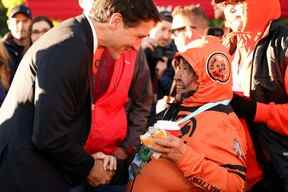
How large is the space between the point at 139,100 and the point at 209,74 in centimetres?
117

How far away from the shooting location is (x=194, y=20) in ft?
17.5

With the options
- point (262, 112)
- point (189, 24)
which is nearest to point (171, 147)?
point (262, 112)

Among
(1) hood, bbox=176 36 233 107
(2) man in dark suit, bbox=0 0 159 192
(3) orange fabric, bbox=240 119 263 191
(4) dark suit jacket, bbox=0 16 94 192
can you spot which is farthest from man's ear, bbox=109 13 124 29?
(3) orange fabric, bbox=240 119 263 191

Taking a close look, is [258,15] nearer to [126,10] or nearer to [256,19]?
[256,19]

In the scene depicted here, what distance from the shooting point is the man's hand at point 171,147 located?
3000 millimetres

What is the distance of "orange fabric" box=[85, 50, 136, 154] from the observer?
12.5 feet

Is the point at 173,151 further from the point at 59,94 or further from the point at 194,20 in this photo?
the point at 194,20

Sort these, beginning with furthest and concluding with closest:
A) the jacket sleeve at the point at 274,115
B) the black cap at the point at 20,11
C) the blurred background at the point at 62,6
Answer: the blurred background at the point at 62,6
the black cap at the point at 20,11
the jacket sleeve at the point at 274,115

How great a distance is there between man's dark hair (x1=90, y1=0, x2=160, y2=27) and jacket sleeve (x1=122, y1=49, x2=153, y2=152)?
1.21 meters

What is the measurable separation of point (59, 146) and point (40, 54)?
0.40 metres

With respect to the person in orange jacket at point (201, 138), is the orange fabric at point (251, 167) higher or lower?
lower

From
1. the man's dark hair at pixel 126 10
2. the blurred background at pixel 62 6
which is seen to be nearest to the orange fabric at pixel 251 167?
the man's dark hair at pixel 126 10

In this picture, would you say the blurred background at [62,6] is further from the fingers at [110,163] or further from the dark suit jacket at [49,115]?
the dark suit jacket at [49,115]

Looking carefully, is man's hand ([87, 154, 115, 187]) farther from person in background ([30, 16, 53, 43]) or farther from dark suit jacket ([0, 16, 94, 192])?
person in background ([30, 16, 53, 43])
